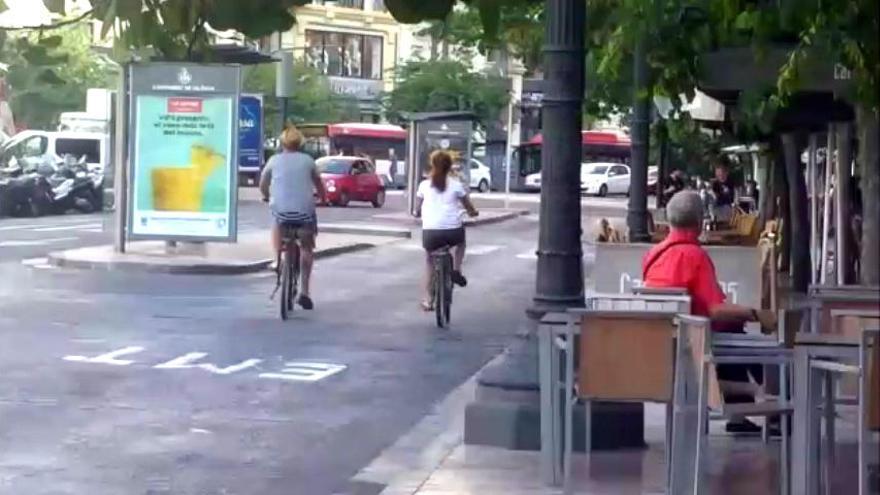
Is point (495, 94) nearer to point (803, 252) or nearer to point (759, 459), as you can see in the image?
point (803, 252)

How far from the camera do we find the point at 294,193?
18.8m

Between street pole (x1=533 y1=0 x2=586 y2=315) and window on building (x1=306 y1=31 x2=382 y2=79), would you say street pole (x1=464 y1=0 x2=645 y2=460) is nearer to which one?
street pole (x1=533 y1=0 x2=586 y2=315)

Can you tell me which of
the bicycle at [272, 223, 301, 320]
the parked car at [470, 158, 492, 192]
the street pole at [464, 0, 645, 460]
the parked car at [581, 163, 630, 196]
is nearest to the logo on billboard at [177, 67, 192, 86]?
the bicycle at [272, 223, 301, 320]

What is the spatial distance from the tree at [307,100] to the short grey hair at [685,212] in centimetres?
6187

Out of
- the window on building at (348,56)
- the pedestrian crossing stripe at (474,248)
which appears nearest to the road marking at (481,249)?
the pedestrian crossing stripe at (474,248)

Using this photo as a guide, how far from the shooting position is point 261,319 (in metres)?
18.5

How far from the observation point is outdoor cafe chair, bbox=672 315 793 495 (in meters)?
7.71

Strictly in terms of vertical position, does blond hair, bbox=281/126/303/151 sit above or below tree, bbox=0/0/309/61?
below

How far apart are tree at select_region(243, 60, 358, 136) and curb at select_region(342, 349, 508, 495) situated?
195ft

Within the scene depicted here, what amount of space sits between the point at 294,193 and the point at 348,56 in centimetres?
5892

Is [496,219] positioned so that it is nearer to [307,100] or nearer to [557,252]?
[307,100]

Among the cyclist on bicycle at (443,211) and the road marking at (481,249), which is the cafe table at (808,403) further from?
the road marking at (481,249)

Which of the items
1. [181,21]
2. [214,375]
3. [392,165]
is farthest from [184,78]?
[392,165]

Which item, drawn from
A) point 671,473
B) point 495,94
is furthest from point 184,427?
point 495,94
